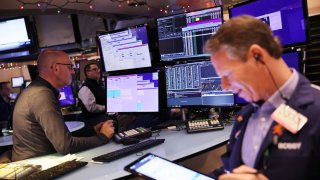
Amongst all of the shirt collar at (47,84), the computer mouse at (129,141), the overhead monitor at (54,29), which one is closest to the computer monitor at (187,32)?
the computer mouse at (129,141)

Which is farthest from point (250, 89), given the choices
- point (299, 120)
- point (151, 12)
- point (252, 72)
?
point (151, 12)

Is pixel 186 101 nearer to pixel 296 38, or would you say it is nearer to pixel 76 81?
pixel 296 38

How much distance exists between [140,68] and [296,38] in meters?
1.15

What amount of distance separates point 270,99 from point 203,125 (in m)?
1.22

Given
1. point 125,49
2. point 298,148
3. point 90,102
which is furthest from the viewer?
point 90,102

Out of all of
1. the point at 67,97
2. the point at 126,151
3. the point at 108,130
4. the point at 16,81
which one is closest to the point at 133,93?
the point at 108,130

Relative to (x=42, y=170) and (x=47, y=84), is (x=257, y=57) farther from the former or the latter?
(x=47, y=84)

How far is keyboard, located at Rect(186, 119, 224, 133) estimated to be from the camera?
219 centimetres

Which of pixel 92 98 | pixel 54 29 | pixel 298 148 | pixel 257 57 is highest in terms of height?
pixel 54 29

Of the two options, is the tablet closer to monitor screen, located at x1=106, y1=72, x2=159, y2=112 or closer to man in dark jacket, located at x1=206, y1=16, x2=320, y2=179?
man in dark jacket, located at x1=206, y1=16, x2=320, y2=179

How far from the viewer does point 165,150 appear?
6.22 feet

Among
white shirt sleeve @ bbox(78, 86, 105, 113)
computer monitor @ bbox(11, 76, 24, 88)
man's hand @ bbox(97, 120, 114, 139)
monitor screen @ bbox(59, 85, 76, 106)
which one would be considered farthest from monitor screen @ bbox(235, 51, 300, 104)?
computer monitor @ bbox(11, 76, 24, 88)

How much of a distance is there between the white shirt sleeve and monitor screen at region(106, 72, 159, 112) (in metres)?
1.98

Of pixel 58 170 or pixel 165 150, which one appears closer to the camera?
pixel 58 170
